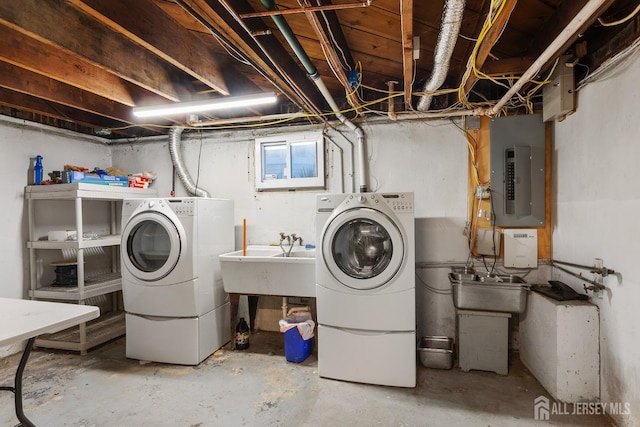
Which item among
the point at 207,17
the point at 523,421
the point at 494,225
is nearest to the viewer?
the point at 207,17

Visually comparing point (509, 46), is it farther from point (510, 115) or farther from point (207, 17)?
point (207, 17)

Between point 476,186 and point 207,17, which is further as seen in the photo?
point 476,186

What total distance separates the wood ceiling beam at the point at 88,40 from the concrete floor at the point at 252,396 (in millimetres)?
2367

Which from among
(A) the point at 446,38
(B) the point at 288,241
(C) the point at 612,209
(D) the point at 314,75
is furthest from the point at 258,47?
(C) the point at 612,209

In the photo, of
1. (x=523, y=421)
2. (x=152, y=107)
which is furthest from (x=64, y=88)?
Result: (x=523, y=421)

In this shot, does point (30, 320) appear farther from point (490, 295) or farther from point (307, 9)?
point (490, 295)

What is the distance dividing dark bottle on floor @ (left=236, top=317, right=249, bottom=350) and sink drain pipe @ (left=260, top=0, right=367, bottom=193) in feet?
5.88

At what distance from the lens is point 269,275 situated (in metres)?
2.90

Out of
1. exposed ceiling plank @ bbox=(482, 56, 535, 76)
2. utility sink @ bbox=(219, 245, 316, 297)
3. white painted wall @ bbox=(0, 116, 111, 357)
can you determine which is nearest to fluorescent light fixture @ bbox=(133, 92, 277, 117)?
utility sink @ bbox=(219, 245, 316, 297)

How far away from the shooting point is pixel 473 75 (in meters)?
2.20

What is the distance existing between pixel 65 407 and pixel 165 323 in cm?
84

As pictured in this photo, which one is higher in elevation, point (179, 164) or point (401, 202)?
point (179, 164)

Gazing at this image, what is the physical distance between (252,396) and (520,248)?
8.53 feet

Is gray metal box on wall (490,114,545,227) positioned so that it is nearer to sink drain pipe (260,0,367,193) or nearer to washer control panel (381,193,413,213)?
washer control panel (381,193,413,213)
